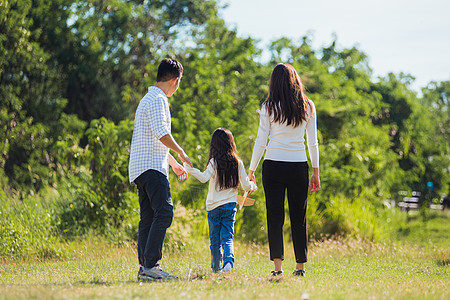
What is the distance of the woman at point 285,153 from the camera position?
4875 mm

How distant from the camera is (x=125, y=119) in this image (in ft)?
47.1

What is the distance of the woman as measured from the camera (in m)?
4.88

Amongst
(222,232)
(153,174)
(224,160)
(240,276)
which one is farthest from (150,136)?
(240,276)

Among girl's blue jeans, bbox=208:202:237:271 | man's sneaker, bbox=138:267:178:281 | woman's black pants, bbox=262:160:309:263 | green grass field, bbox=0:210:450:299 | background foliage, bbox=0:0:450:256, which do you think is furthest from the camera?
background foliage, bbox=0:0:450:256

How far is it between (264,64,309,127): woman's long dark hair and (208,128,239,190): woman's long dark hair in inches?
30.1

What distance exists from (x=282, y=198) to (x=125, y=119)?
10026 mm

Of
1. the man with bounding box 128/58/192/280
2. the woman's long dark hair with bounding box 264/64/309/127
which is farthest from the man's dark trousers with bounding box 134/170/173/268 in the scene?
the woman's long dark hair with bounding box 264/64/309/127

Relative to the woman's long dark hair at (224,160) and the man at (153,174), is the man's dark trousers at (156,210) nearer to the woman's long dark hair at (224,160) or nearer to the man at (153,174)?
the man at (153,174)

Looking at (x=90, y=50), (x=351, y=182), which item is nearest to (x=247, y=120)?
(x=351, y=182)

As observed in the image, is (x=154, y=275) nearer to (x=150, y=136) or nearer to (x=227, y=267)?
(x=227, y=267)

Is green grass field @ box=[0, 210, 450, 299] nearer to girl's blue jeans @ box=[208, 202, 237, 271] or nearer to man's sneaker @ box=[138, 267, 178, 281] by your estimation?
man's sneaker @ box=[138, 267, 178, 281]

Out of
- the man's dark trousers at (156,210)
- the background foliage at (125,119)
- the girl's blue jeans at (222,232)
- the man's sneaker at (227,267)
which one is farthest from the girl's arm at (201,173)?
the background foliage at (125,119)

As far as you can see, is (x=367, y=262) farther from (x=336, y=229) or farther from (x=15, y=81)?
(x=15, y=81)

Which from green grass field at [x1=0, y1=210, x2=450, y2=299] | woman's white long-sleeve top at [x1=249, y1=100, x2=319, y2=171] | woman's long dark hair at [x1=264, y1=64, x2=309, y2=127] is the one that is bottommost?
green grass field at [x1=0, y1=210, x2=450, y2=299]
